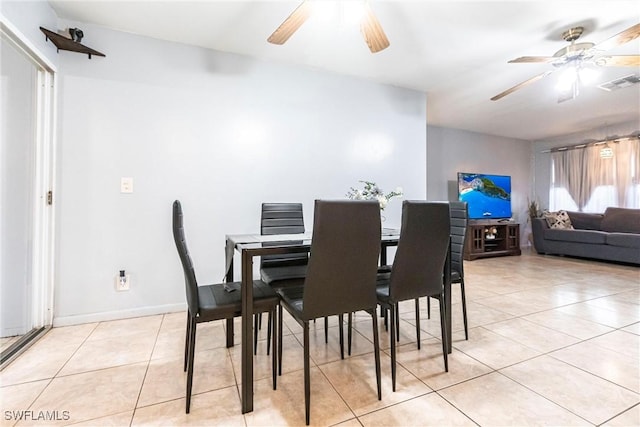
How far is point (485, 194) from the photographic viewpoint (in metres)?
5.55

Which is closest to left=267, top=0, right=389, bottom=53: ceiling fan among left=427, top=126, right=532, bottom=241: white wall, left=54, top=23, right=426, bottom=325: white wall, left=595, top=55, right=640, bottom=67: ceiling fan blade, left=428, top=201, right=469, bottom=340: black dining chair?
left=54, top=23, right=426, bottom=325: white wall

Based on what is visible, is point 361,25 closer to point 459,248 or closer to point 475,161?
point 459,248

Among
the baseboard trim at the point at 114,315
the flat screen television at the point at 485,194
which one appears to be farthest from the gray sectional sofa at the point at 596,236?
the baseboard trim at the point at 114,315

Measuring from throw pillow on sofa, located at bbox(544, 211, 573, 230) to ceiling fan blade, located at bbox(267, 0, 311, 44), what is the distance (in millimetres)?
6059

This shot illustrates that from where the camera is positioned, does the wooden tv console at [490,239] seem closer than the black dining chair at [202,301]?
No

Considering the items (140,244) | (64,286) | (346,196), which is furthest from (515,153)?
(64,286)

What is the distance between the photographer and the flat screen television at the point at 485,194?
536 cm

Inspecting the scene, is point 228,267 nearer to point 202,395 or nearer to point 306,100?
point 202,395

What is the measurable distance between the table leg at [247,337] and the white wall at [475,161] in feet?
15.5

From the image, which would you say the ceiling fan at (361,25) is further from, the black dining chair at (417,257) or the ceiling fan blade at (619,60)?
the ceiling fan blade at (619,60)

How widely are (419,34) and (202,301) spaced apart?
271cm

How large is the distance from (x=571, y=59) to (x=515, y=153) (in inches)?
172

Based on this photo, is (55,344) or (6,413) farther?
(55,344)

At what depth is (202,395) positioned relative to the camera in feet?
4.87
